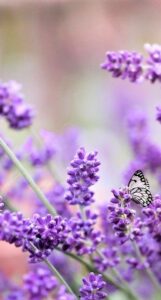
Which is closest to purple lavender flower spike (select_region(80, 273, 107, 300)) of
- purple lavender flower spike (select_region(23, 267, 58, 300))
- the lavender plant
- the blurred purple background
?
the lavender plant

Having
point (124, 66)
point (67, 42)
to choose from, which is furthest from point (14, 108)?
point (67, 42)

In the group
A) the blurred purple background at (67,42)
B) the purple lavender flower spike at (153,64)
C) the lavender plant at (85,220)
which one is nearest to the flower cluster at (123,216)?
the lavender plant at (85,220)

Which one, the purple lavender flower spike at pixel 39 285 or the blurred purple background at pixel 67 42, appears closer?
the purple lavender flower spike at pixel 39 285

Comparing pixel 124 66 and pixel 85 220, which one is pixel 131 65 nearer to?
pixel 124 66

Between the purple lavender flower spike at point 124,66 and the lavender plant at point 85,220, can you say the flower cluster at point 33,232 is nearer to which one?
the lavender plant at point 85,220

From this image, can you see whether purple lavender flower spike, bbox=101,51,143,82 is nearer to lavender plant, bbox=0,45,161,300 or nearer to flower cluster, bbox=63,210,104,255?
lavender plant, bbox=0,45,161,300
